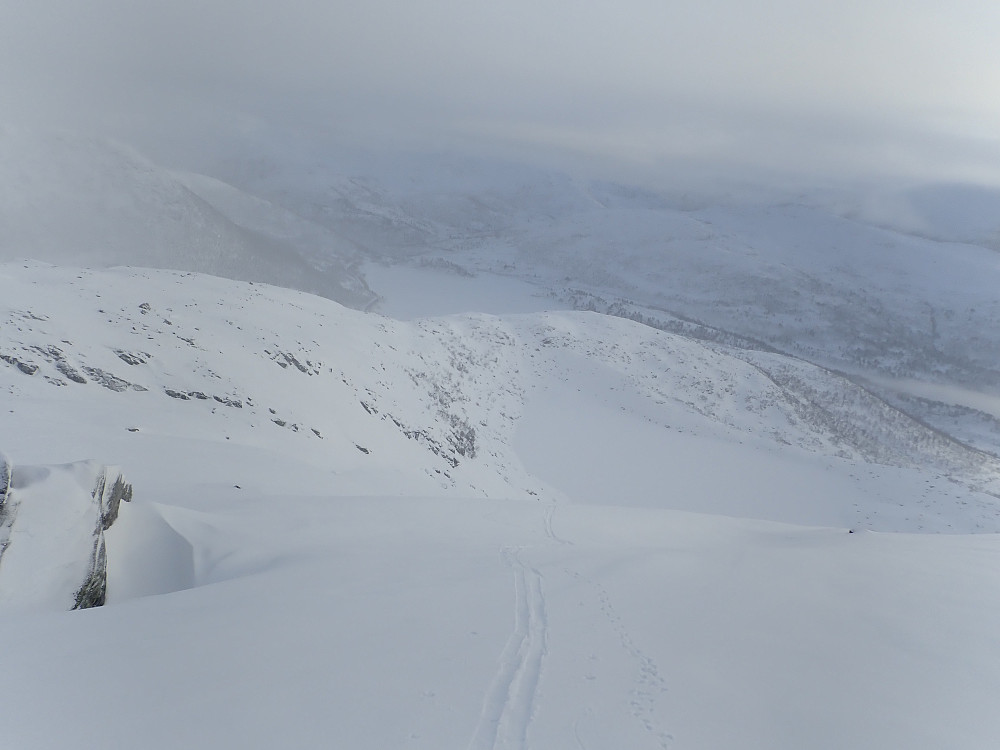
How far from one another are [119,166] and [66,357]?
13029 cm

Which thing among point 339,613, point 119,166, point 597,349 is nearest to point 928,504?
point 597,349

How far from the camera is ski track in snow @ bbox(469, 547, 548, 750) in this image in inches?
222

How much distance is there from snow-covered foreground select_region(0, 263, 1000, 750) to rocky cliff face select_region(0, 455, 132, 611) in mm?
541

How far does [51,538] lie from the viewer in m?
8.20

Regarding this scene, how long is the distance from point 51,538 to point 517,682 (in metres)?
7.33

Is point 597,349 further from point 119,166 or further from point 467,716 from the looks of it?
point 119,166

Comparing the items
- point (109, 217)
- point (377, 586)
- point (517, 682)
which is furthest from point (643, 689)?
point (109, 217)

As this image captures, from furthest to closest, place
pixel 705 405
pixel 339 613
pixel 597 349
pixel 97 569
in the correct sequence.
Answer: pixel 597 349
pixel 705 405
pixel 97 569
pixel 339 613

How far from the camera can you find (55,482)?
880 cm

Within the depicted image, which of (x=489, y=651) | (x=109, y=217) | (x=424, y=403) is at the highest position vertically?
(x=489, y=651)

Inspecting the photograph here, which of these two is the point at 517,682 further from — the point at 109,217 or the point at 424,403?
the point at 109,217

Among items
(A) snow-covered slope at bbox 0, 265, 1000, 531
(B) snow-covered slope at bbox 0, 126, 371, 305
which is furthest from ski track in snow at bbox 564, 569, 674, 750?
(B) snow-covered slope at bbox 0, 126, 371, 305

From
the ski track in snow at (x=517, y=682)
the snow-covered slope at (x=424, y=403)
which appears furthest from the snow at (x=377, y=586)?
the snow-covered slope at (x=424, y=403)

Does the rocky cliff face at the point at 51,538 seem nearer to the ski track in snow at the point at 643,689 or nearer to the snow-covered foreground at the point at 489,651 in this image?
the snow-covered foreground at the point at 489,651
